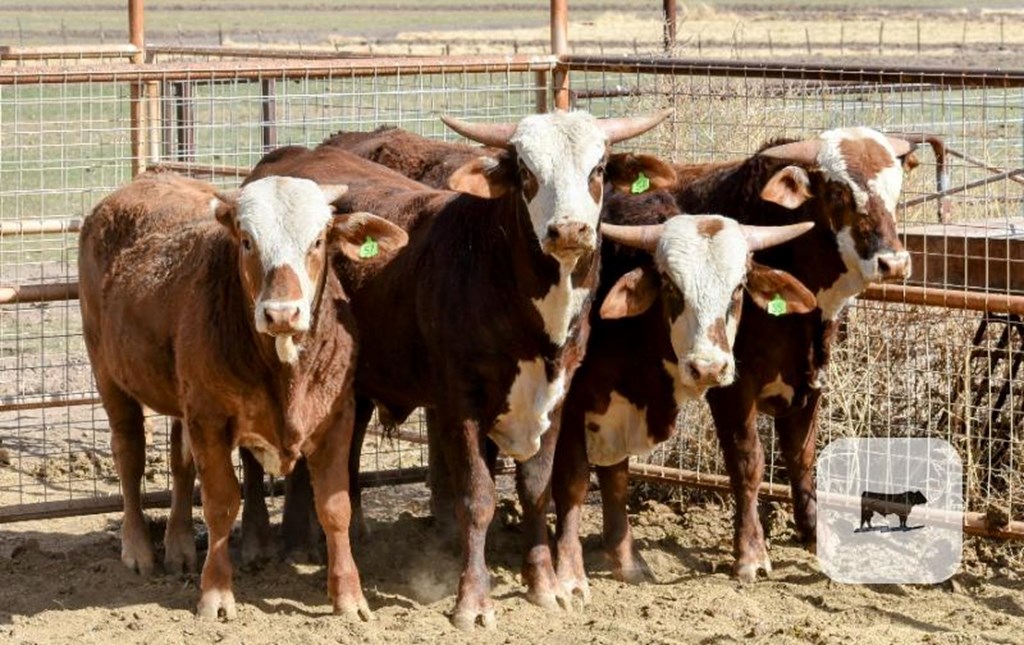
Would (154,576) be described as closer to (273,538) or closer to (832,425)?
(273,538)

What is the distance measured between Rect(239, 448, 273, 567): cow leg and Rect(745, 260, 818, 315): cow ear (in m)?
2.42

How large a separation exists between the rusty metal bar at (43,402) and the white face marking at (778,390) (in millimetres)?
3324

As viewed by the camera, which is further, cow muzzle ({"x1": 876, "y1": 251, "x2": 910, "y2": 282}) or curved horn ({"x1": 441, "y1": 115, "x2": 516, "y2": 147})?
cow muzzle ({"x1": 876, "y1": 251, "x2": 910, "y2": 282})

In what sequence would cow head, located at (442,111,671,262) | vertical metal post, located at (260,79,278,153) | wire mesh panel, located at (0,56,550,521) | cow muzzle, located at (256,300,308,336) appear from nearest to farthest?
cow muzzle, located at (256,300,308,336), cow head, located at (442,111,671,262), wire mesh panel, located at (0,56,550,521), vertical metal post, located at (260,79,278,153)

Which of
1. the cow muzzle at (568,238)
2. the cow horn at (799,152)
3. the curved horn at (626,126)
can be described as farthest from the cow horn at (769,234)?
the cow muzzle at (568,238)

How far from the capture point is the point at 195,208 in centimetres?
812

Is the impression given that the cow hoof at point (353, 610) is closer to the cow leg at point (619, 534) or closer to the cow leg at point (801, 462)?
the cow leg at point (619, 534)

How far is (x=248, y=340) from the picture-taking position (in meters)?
7.13

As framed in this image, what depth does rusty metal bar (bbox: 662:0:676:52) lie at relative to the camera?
34.1ft

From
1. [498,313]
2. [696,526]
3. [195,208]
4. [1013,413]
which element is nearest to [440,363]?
[498,313]

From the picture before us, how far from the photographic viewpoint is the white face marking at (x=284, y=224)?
6.77 metres

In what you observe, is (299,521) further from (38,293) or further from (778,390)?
(778,390)

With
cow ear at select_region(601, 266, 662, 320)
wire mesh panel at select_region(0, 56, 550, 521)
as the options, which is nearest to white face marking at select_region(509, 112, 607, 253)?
cow ear at select_region(601, 266, 662, 320)

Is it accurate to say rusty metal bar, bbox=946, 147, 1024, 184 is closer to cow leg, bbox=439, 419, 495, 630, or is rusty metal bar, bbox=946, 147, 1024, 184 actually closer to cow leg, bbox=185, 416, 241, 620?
cow leg, bbox=439, 419, 495, 630
